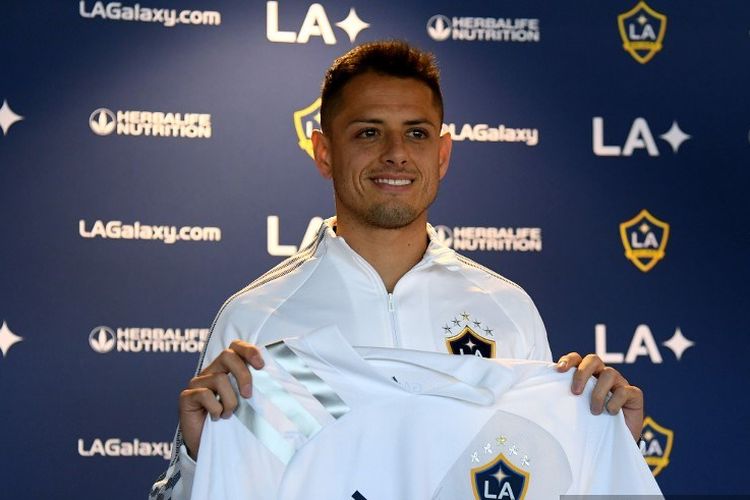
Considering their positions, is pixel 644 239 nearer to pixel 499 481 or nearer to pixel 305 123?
pixel 305 123

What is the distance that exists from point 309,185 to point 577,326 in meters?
0.96

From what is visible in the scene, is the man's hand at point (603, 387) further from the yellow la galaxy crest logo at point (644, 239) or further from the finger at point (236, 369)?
the yellow la galaxy crest logo at point (644, 239)

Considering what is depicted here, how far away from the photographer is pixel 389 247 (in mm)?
2123

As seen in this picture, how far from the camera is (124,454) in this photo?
326 centimetres

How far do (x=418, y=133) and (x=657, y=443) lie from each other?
1791mm

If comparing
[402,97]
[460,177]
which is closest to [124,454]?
[460,177]

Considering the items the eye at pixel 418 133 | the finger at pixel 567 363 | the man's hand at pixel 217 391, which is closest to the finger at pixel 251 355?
the man's hand at pixel 217 391

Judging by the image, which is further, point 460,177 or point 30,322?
point 460,177

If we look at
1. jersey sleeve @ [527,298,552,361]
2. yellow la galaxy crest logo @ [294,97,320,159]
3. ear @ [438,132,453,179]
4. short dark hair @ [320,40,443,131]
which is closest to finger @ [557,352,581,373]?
jersey sleeve @ [527,298,552,361]

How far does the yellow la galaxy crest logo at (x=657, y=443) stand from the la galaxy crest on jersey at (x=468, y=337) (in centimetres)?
158

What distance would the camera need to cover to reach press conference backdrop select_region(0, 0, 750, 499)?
3277mm

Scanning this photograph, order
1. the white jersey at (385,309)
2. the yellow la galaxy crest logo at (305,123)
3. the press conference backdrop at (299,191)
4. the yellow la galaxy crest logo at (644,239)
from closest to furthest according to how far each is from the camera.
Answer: the white jersey at (385,309), the press conference backdrop at (299,191), the yellow la galaxy crest logo at (305,123), the yellow la galaxy crest logo at (644,239)

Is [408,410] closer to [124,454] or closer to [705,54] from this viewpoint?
[124,454]

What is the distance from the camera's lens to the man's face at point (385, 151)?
6.77ft
